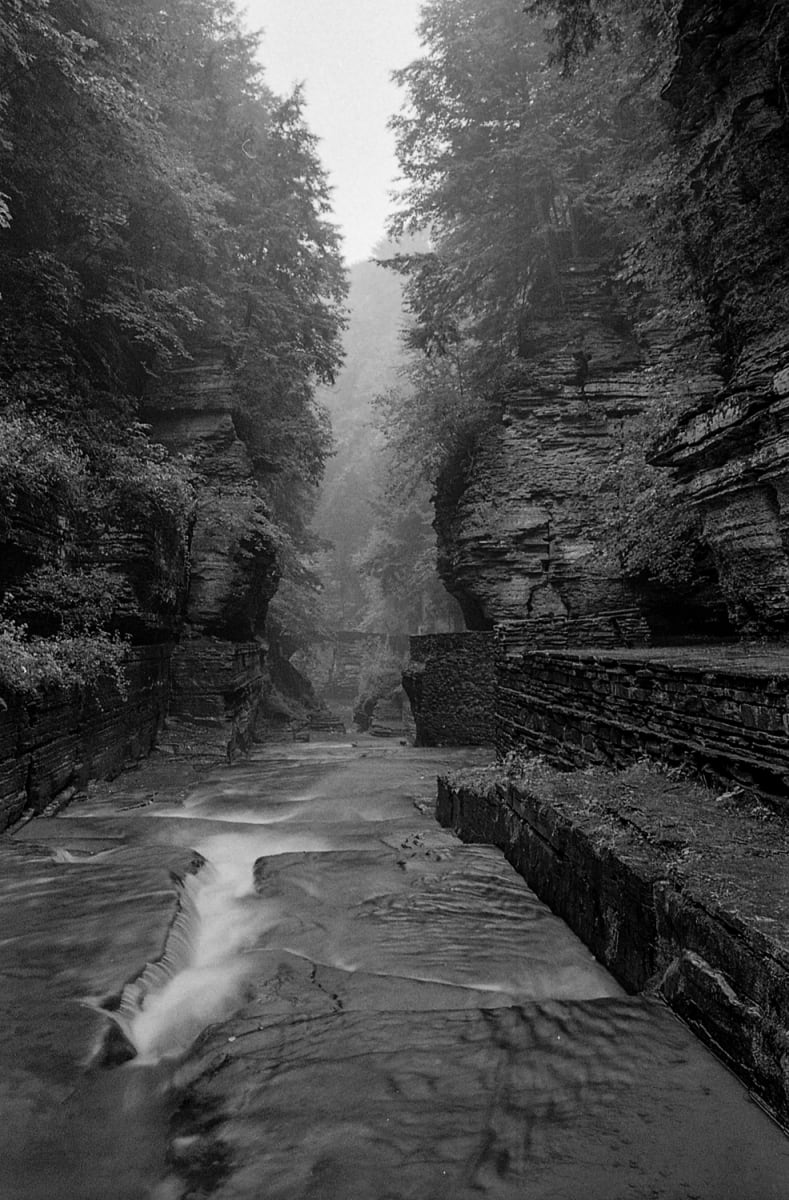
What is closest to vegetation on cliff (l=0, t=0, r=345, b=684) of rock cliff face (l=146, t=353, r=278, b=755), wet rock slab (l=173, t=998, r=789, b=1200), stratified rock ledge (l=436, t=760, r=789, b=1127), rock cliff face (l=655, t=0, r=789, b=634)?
rock cliff face (l=146, t=353, r=278, b=755)

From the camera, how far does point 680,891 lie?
8.06 feet

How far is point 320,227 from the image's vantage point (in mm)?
18750

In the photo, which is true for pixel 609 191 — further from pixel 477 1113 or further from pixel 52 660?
pixel 477 1113

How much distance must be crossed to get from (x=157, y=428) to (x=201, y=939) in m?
12.8

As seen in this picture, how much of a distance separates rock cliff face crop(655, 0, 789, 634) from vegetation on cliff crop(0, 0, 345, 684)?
308 inches

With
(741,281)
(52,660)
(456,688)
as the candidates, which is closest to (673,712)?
(52,660)

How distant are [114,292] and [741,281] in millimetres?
10966

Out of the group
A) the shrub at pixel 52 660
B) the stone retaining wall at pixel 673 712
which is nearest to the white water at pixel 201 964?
the shrub at pixel 52 660

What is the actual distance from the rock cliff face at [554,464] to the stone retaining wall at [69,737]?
831 cm

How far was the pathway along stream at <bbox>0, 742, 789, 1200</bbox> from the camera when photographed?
1.77 m

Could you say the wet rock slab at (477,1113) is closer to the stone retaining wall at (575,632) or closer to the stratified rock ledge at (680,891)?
the stratified rock ledge at (680,891)

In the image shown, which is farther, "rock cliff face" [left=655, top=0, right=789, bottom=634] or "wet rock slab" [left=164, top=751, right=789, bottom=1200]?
"rock cliff face" [left=655, top=0, right=789, bottom=634]

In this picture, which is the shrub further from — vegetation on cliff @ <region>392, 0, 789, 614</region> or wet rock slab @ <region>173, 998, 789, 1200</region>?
vegetation on cliff @ <region>392, 0, 789, 614</region>

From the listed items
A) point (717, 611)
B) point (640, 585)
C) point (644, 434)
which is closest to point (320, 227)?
point (644, 434)
